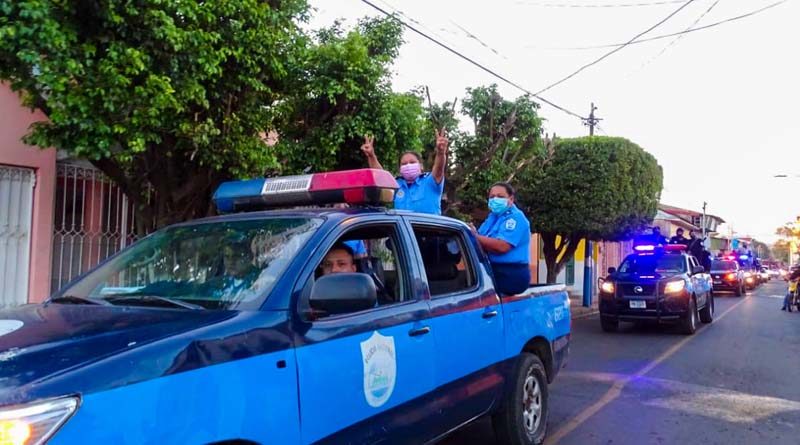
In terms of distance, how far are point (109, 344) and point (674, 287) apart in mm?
11913

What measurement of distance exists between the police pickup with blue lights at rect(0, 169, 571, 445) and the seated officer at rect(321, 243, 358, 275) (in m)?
0.01

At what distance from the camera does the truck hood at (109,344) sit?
6.34 feet

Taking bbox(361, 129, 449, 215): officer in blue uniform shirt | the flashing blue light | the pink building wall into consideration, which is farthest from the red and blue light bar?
the pink building wall

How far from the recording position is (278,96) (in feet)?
24.0

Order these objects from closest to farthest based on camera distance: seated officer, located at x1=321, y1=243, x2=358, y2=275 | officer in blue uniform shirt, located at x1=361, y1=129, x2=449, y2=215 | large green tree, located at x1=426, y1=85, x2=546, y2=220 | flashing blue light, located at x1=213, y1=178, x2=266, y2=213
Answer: seated officer, located at x1=321, y1=243, x2=358, y2=275
flashing blue light, located at x1=213, y1=178, x2=266, y2=213
officer in blue uniform shirt, located at x1=361, y1=129, x2=449, y2=215
large green tree, located at x1=426, y1=85, x2=546, y2=220

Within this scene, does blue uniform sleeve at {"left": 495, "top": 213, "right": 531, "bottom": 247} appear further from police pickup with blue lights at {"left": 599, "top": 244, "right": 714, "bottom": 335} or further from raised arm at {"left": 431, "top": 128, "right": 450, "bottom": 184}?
police pickup with blue lights at {"left": 599, "top": 244, "right": 714, "bottom": 335}

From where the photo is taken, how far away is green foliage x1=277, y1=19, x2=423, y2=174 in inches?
289

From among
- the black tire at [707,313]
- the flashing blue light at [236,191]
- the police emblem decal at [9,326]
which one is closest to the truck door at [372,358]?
the flashing blue light at [236,191]

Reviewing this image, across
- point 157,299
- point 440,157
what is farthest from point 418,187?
point 157,299

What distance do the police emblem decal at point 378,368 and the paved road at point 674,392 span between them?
2.22 m

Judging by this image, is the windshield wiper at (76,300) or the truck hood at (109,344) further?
the windshield wiper at (76,300)

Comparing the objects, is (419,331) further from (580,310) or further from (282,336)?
(580,310)

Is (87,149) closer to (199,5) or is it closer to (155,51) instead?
(155,51)

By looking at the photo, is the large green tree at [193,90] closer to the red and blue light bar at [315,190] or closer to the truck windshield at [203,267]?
the red and blue light bar at [315,190]
